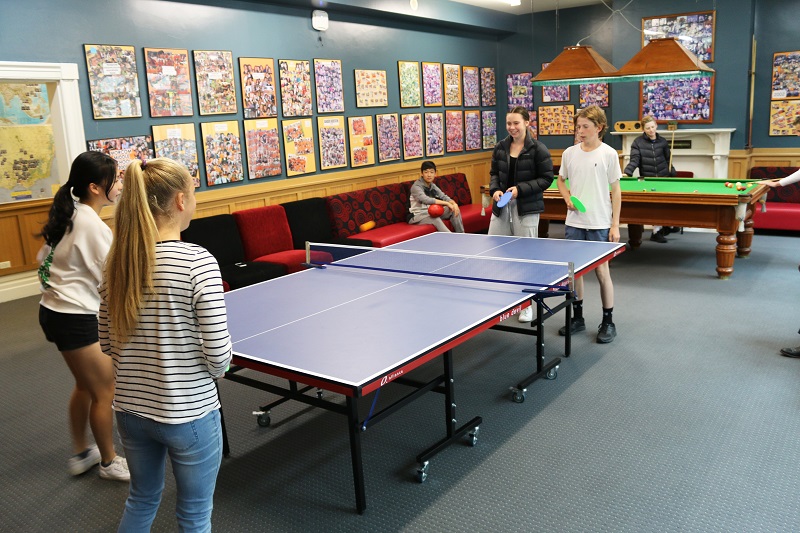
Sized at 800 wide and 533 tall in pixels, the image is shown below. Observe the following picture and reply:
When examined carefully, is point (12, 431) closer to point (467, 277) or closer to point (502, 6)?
point (467, 277)

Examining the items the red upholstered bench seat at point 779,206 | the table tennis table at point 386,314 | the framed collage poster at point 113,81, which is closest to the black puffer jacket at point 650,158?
the red upholstered bench seat at point 779,206

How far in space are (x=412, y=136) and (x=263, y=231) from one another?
3.37 metres

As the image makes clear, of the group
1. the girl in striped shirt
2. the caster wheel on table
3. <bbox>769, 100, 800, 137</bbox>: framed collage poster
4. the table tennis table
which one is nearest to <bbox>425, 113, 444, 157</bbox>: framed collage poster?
<bbox>769, 100, 800, 137</bbox>: framed collage poster

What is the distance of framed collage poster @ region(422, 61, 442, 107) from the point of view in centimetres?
922

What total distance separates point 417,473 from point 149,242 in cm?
177

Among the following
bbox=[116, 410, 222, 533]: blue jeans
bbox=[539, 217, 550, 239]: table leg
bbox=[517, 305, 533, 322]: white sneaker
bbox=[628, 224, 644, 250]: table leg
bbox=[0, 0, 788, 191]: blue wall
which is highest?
bbox=[0, 0, 788, 191]: blue wall

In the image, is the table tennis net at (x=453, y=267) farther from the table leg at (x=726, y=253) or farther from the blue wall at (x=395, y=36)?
the table leg at (x=726, y=253)

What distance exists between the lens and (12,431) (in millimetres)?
3721

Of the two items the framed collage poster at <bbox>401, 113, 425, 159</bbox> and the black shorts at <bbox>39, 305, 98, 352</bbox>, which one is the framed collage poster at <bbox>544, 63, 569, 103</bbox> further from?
the black shorts at <bbox>39, 305, 98, 352</bbox>

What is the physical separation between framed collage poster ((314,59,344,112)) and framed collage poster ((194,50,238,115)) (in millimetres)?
1151

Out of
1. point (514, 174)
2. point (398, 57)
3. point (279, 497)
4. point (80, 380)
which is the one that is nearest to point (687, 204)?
point (514, 174)

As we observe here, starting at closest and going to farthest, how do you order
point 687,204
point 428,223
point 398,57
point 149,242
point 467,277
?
point 149,242
point 467,277
point 687,204
point 428,223
point 398,57

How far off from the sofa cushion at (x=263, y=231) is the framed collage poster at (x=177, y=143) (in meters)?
0.60

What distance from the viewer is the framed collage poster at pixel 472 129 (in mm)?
10184
